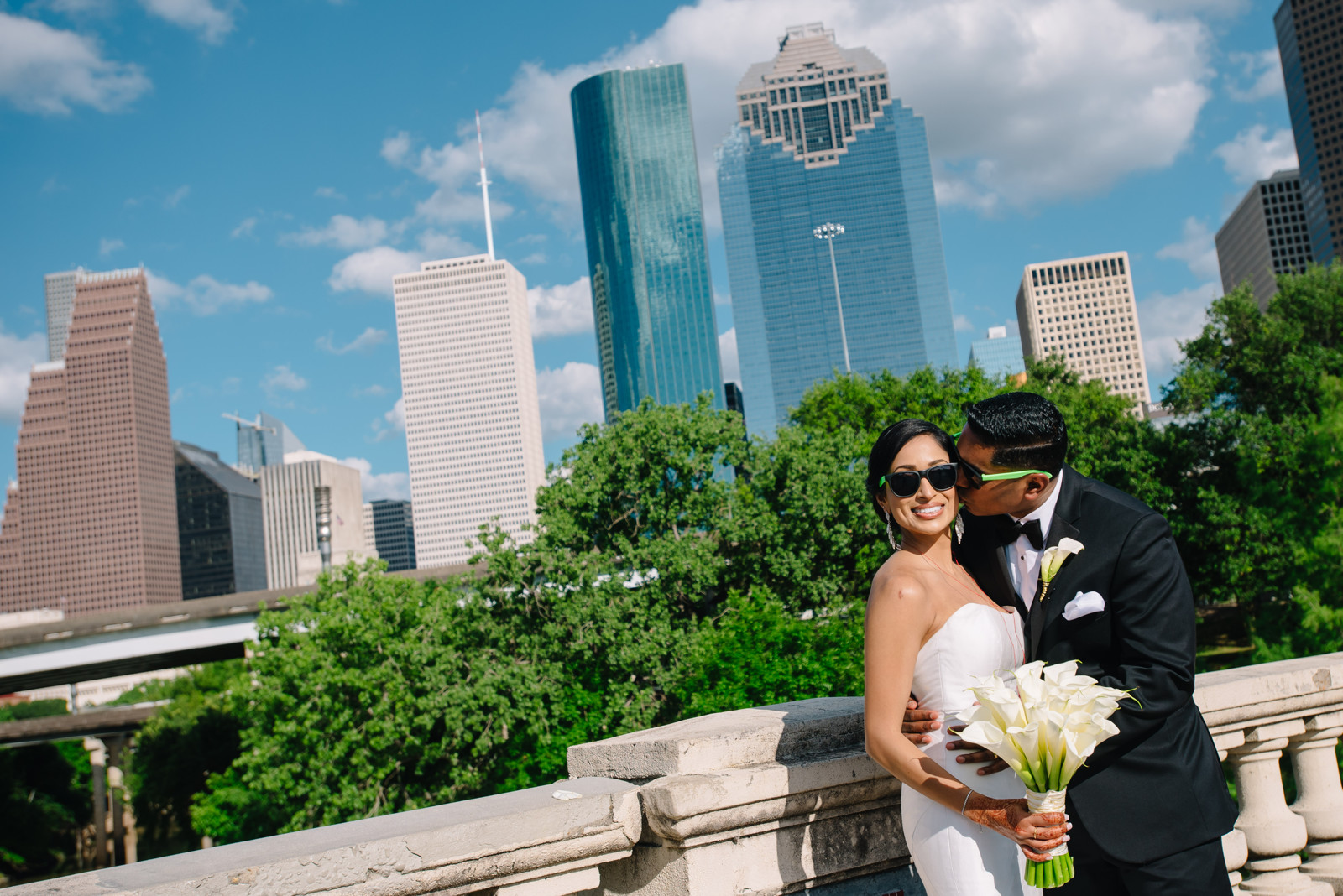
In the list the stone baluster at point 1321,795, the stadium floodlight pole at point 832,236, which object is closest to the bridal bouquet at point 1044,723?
the stone baluster at point 1321,795

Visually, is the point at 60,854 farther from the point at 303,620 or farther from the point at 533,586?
the point at 533,586

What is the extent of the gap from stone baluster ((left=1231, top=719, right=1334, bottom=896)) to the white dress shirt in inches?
63.9

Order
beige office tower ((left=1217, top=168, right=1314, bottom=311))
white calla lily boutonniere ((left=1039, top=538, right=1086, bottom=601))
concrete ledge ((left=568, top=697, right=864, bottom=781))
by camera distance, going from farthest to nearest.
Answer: beige office tower ((left=1217, top=168, right=1314, bottom=311)) < concrete ledge ((left=568, top=697, right=864, bottom=781)) < white calla lily boutonniere ((left=1039, top=538, right=1086, bottom=601))

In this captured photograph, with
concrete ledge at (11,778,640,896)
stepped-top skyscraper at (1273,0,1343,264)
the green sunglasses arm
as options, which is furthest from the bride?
stepped-top skyscraper at (1273,0,1343,264)

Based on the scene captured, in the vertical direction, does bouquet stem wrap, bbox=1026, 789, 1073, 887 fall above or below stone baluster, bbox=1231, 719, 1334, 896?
above

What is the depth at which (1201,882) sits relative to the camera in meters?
2.64

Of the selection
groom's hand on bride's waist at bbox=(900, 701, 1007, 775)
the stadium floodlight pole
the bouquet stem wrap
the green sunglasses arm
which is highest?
the stadium floodlight pole

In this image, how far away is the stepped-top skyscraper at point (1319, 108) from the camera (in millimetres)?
136750

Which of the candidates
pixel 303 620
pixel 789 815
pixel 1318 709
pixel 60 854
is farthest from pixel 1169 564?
pixel 60 854

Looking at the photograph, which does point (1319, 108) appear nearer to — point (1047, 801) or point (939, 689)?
point (939, 689)

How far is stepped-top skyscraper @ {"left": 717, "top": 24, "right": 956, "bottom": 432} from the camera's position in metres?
180

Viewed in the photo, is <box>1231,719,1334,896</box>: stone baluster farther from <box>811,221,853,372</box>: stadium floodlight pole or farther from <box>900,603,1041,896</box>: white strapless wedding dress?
<box>811,221,853,372</box>: stadium floodlight pole

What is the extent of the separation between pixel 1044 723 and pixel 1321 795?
2.58m

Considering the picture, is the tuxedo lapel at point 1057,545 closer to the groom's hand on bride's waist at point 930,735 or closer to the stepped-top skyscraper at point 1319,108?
the groom's hand on bride's waist at point 930,735
